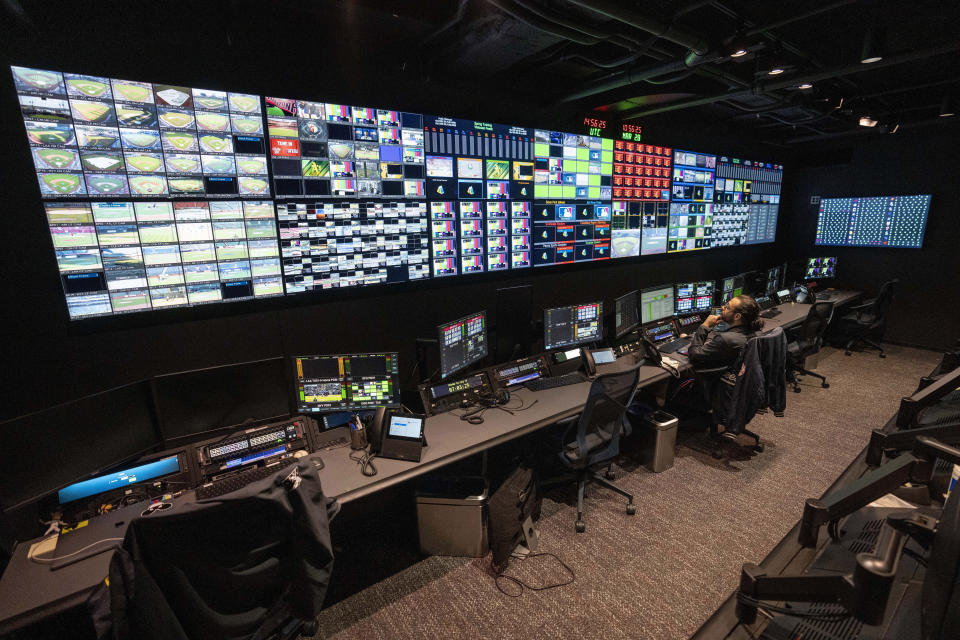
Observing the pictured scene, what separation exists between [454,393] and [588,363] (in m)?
1.15

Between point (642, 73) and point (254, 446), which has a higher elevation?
point (642, 73)

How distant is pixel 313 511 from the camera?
4.88ft

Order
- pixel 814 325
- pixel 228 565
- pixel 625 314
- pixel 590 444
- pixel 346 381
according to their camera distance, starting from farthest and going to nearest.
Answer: pixel 814 325 < pixel 625 314 < pixel 590 444 < pixel 346 381 < pixel 228 565

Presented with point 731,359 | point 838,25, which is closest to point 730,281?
point 731,359

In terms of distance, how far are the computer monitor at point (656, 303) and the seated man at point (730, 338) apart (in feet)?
1.74

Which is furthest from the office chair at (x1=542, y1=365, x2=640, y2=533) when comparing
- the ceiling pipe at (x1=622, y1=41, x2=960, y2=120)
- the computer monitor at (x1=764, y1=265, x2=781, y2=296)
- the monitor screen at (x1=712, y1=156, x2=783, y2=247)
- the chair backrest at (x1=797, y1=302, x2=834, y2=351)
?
the computer monitor at (x1=764, y1=265, x2=781, y2=296)

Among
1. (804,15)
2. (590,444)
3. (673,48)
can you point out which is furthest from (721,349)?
(673,48)

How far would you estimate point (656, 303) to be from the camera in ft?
13.5

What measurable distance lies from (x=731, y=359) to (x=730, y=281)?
215cm

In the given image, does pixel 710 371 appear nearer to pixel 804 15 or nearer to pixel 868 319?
pixel 804 15

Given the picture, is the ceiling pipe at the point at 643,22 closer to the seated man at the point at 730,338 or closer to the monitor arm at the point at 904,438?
the seated man at the point at 730,338

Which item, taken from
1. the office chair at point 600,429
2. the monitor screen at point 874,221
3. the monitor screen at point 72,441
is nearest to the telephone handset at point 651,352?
the office chair at point 600,429

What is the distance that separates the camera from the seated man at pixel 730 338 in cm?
326

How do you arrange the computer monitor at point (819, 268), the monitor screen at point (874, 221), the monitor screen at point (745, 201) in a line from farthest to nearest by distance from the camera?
the computer monitor at point (819, 268), the monitor screen at point (874, 221), the monitor screen at point (745, 201)
